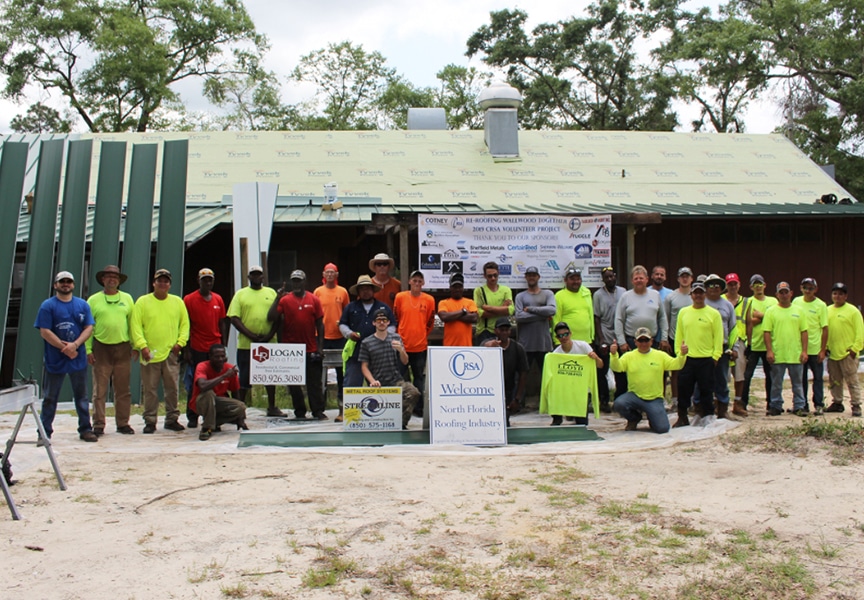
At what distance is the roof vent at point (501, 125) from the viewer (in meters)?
18.8

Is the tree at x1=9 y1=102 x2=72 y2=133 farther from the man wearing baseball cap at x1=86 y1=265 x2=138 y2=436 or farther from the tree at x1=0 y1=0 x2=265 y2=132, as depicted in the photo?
the man wearing baseball cap at x1=86 y1=265 x2=138 y2=436

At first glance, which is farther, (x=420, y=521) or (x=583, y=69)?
(x=583, y=69)

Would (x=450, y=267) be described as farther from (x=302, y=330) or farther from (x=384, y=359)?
(x=384, y=359)

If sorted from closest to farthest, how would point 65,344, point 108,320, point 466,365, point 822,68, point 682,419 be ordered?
point 65,344, point 466,365, point 108,320, point 682,419, point 822,68

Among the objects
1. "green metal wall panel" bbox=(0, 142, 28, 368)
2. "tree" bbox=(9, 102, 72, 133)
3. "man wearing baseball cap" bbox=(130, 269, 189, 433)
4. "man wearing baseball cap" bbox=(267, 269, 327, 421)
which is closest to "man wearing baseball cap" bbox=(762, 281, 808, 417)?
"man wearing baseball cap" bbox=(267, 269, 327, 421)

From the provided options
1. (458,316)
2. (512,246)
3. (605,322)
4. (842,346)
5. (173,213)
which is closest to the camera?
(458,316)

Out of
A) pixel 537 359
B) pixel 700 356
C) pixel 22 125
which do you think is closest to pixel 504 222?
pixel 537 359

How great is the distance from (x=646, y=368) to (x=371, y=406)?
2.80m

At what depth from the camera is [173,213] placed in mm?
11930

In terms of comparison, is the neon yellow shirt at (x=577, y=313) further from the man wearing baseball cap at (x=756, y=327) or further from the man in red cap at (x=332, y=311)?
the man in red cap at (x=332, y=311)

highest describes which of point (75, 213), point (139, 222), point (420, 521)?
point (75, 213)

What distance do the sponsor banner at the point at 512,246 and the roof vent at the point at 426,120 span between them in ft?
37.4

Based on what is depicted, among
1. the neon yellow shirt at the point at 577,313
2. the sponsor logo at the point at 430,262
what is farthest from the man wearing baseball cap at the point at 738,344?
the sponsor logo at the point at 430,262

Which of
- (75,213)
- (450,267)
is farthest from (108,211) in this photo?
(450,267)
